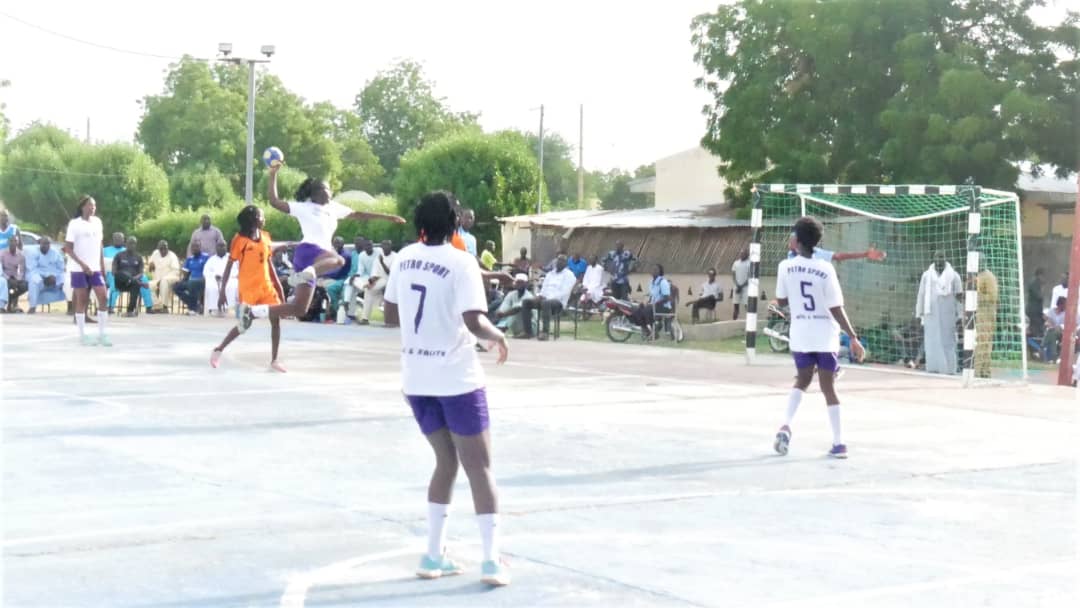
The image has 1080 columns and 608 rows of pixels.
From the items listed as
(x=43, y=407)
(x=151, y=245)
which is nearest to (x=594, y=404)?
(x=43, y=407)

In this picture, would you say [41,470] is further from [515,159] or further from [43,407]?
[515,159]

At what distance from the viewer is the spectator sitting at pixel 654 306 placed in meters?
24.2

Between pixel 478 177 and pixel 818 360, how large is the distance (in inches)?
1486

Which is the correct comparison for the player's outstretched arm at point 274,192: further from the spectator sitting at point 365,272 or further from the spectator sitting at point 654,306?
the spectator sitting at point 365,272

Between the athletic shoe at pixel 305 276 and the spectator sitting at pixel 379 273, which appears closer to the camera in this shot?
the athletic shoe at pixel 305 276

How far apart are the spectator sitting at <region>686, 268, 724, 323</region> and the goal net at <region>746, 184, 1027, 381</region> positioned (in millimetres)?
4063

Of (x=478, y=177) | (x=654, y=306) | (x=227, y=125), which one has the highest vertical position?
(x=227, y=125)

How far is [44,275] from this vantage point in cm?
2795

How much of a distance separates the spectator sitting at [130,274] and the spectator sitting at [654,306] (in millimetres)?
9901

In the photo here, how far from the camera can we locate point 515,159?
49.1m

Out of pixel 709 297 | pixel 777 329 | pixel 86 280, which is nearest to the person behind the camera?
pixel 86 280

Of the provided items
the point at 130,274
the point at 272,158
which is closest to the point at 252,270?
the point at 272,158

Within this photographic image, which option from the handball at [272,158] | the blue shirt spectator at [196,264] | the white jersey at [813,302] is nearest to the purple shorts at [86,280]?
the handball at [272,158]

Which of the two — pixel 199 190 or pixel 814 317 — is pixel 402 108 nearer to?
pixel 199 190
